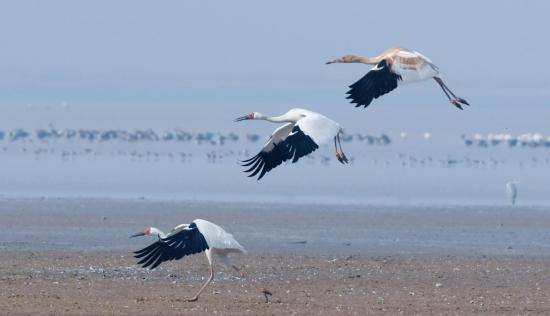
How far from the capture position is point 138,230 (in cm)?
2042

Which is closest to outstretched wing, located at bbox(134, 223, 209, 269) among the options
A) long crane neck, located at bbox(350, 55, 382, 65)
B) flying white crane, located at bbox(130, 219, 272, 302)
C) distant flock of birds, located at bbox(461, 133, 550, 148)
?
flying white crane, located at bbox(130, 219, 272, 302)

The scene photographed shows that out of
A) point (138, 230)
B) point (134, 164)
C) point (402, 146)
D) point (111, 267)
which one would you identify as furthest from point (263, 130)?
point (111, 267)

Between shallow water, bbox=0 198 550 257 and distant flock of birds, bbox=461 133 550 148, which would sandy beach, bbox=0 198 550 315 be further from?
distant flock of birds, bbox=461 133 550 148

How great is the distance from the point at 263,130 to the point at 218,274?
93.2 feet

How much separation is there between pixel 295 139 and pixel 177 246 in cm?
133

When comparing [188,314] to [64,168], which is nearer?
[188,314]

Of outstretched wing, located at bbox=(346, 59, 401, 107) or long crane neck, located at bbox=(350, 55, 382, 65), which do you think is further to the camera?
long crane neck, located at bbox=(350, 55, 382, 65)

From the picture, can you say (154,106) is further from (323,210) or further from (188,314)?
(188,314)

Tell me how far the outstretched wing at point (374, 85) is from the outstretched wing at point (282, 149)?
54 cm

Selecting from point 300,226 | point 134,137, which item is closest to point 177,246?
point 300,226

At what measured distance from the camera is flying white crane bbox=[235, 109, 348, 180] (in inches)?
547

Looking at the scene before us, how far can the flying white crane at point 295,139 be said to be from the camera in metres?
13.9

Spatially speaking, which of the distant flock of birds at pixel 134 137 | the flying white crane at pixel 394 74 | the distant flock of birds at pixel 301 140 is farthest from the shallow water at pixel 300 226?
the distant flock of birds at pixel 134 137

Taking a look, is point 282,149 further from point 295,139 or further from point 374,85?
point 374,85
